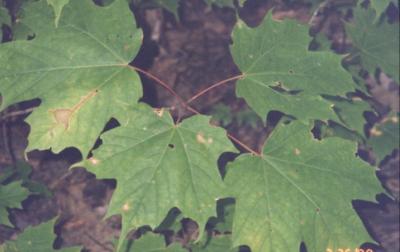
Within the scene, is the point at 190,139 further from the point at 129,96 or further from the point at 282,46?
the point at 282,46

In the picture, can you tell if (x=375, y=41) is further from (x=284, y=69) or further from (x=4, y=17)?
(x=4, y=17)

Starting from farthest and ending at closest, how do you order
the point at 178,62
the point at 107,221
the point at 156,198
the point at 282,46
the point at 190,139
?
the point at 178,62
the point at 107,221
the point at 282,46
the point at 190,139
the point at 156,198

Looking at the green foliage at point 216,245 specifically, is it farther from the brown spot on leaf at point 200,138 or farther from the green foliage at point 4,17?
the green foliage at point 4,17

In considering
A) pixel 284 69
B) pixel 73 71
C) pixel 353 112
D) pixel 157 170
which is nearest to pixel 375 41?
pixel 353 112

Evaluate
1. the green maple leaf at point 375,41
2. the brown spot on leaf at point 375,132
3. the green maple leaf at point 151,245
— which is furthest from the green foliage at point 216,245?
the green maple leaf at point 375,41

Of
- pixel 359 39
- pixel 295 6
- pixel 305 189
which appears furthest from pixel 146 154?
pixel 295 6

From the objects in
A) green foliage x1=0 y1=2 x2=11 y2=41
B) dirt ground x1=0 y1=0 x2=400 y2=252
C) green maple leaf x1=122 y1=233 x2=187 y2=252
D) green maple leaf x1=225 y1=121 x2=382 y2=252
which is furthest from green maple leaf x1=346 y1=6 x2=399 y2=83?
green foliage x1=0 y1=2 x2=11 y2=41
